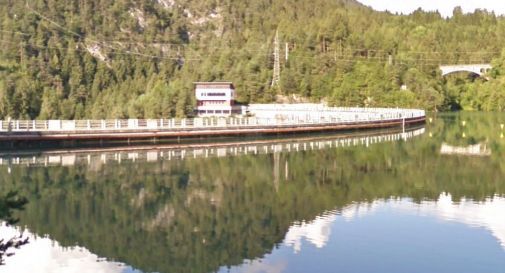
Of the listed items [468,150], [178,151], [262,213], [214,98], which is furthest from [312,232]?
[214,98]

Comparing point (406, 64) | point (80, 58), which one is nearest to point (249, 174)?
point (406, 64)

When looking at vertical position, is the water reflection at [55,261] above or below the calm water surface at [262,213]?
below

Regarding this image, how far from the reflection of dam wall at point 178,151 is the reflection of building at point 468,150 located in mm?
5497

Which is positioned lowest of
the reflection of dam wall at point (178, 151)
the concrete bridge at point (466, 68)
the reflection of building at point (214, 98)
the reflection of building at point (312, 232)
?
→ the reflection of building at point (312, 232)

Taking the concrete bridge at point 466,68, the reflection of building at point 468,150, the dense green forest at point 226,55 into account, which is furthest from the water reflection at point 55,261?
the concrete bridge at point 466,68

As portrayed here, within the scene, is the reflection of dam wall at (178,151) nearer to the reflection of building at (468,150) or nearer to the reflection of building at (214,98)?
the reflection of building at (468,150)

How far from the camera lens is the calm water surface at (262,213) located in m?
19.9

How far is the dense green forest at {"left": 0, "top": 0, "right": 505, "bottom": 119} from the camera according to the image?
94.0m

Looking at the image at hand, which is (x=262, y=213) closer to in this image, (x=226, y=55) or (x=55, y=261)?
(x=55, y=261)

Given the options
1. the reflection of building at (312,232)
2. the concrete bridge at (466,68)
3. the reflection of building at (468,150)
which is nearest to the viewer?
the reflection of building at (312,232)

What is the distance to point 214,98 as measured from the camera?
80.6 m

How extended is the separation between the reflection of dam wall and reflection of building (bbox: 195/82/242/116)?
27048 millimetres

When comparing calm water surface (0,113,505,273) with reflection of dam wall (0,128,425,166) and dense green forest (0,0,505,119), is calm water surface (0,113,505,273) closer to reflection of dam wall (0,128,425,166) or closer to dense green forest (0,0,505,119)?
reflection of dam wall (0,128,425,166)

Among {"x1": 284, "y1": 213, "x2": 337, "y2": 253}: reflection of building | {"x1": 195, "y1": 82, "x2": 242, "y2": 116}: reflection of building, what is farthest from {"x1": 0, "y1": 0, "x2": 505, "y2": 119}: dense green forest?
{"x1": 284, "y1": 213, "x2": 337, "y2": 253}: reflection of building
